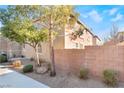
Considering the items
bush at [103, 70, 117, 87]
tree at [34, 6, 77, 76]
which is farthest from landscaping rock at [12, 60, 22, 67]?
bush at [103, 70, 117, 87]

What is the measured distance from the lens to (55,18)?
8.73 m

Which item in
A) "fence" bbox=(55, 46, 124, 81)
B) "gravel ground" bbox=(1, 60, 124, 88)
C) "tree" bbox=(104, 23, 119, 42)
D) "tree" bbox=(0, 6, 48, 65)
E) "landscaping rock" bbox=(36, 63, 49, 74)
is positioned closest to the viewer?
"fence" bbox=(55, 46, 124, 81)

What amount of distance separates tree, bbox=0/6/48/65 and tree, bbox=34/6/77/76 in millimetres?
300

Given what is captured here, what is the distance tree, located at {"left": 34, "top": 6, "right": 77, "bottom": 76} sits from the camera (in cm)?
829

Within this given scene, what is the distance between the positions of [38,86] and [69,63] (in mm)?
2609

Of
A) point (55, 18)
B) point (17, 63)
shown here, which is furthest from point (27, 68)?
point (55, 18)

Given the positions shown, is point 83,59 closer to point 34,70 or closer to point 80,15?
point 80,15

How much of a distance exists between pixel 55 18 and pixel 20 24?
4.85 ft

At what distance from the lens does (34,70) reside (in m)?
10.1

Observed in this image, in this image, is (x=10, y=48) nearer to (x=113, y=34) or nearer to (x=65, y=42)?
(x=65, y=42)

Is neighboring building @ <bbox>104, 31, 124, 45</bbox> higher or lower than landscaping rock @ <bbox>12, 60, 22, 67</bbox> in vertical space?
higher

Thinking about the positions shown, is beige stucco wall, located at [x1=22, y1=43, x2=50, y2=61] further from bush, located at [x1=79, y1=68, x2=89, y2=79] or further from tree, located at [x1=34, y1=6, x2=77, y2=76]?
bush, located at [x1=79, y1=68, x2=89, y2=79]
